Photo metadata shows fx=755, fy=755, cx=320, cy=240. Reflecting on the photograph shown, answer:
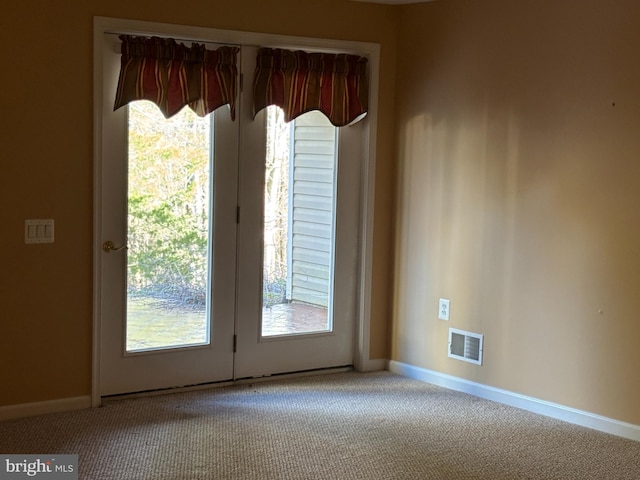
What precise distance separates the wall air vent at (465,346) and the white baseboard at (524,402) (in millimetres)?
136

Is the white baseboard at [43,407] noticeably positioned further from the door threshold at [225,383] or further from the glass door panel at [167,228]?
the glass door panel at [167,228]

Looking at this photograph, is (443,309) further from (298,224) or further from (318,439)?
(318,439)

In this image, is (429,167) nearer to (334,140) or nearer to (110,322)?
(334,140)

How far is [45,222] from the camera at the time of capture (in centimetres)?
378

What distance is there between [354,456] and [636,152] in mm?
1962

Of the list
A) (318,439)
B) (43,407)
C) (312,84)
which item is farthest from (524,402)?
(43,407)

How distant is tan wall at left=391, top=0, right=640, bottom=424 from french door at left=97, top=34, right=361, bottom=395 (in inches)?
18.2

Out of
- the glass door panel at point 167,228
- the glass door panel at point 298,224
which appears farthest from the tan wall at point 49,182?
the glass door panel at point 298,224

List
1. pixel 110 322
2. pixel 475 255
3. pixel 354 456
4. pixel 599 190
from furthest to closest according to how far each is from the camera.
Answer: pixel 475 255
pixel 110 322
pixel 599 190
pixel 354 456

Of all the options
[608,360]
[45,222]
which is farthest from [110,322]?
[608,360]

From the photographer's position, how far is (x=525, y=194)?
4062mm

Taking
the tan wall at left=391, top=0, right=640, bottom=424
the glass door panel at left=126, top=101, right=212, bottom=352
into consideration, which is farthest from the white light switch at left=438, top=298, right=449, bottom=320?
the glass door panel at left=126, top=101, right=212, bottom=352

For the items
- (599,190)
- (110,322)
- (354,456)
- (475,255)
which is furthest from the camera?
(475,255)

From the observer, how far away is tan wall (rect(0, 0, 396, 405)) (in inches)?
144
